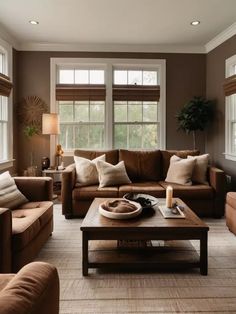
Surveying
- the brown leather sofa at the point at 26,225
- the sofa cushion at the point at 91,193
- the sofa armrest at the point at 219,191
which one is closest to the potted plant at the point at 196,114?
the sofa armrest at the point at 219,191

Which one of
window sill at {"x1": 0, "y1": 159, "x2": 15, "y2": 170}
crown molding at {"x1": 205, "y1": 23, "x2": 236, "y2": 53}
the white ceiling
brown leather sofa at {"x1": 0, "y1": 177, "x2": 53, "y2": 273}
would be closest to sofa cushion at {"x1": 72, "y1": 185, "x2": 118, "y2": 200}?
brown leather sofa at {"x1": 0, "y1": 177, "x2": 53, "y2": 273}

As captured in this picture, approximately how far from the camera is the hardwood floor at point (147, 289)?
188 centimetres

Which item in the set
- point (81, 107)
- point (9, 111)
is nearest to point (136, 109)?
point (81, 107)

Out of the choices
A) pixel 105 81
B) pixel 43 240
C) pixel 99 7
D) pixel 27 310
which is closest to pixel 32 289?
pixel 27 310

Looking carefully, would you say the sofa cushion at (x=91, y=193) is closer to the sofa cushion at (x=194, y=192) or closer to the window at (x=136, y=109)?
the sofa cushion at (x=194, y=192)

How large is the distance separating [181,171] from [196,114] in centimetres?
124

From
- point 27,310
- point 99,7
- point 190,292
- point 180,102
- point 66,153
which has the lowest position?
point 190,292

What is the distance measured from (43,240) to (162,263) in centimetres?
124

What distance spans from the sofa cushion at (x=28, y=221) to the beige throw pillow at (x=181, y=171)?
197cm

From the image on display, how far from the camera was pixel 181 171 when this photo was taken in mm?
4039

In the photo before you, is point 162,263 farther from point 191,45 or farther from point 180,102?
point 191,45

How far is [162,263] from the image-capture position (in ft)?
7.77

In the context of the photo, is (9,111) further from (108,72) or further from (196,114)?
(196,114)

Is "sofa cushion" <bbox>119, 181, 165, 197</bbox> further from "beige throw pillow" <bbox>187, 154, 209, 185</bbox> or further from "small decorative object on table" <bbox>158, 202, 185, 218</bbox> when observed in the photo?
"small decorative object on table" <bbox>158, 202, 185, 218</bbox>
